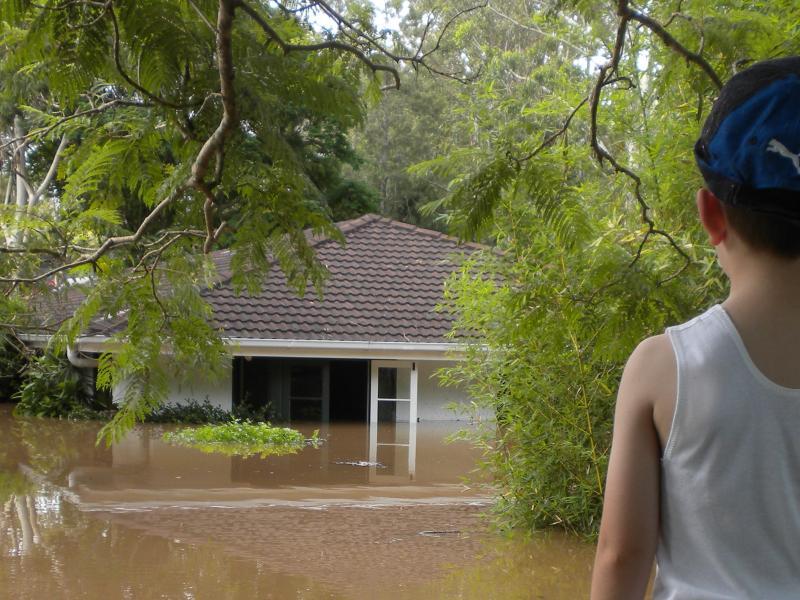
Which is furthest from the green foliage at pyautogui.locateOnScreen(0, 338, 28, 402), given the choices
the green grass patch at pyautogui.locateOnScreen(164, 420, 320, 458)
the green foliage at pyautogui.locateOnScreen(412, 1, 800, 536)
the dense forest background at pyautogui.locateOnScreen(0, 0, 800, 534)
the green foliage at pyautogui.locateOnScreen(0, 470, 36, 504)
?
the dense forest background at pyautogui.locateOnScreen(0, 0, 800, 534)

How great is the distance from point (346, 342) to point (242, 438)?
10.4 feet

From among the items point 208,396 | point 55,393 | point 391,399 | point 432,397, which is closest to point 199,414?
point 208,396

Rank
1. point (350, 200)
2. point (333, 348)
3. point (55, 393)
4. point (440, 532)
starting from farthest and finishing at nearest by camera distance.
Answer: point (350, 200)
point (55, 393)
point (333, 348)
point (440, 532)

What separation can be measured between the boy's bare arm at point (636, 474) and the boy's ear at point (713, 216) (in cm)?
20

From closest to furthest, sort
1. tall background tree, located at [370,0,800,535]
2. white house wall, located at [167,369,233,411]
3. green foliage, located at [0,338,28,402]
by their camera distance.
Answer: tall background tree, located at [370,0,800,535]
white house wall, located at [167,369,233,411]
green foliage, located at [0,338,28,402]

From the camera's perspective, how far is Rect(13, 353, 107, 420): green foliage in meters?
20.3

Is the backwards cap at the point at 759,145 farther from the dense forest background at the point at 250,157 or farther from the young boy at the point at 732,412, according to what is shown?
the dense forest background at the point at 250,157

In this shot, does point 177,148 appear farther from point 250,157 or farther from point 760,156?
point 760,156

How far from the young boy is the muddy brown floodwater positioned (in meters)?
7.18

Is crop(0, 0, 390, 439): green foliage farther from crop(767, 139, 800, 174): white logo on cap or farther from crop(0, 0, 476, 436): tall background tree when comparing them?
crop(767, 139, 800, 174): white logo on cap

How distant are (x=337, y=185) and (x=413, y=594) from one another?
22.0m

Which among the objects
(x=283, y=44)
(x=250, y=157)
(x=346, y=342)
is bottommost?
(x=346, y=342)

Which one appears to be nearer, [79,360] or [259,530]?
[259,530]

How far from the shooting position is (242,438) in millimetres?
17359
